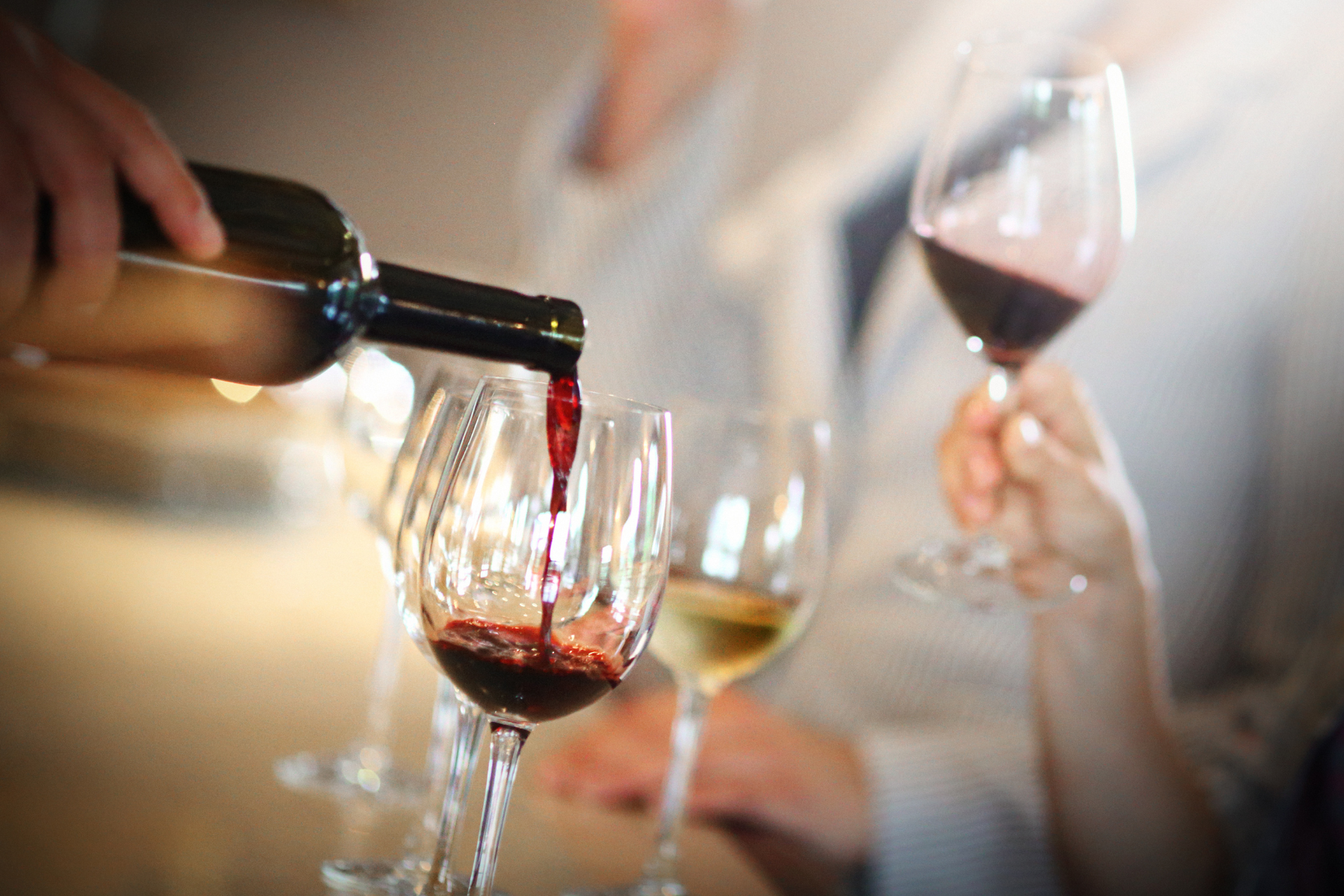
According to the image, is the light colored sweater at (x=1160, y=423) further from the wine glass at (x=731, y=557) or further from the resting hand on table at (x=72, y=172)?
the resting hand on table at (x=72, y=172)

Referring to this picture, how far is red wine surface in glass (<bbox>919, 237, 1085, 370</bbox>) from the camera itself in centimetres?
77

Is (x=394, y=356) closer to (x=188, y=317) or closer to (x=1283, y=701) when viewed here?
(x=188, y=317)

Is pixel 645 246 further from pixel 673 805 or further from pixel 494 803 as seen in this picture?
pixel 494 803

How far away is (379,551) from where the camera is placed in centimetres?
81

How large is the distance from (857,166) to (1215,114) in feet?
1.59

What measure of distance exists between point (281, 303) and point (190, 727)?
1.07 feet

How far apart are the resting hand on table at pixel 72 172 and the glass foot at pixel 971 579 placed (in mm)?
449

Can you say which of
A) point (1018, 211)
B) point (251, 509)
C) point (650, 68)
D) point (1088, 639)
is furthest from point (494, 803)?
point (650, 68)

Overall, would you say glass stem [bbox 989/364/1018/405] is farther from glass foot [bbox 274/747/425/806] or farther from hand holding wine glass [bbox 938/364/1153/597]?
glass foot [bbox 274/747/425/806]

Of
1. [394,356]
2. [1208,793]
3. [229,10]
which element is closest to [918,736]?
[1208,793]

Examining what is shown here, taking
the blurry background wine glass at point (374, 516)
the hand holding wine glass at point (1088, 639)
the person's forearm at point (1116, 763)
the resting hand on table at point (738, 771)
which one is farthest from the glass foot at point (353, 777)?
the person's forearm at point (1116, 763)

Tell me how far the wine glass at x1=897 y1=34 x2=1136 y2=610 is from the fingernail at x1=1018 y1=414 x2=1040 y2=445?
0.07 m

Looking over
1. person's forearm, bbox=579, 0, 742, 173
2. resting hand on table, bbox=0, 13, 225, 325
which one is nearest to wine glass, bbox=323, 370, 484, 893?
resting hand on table, bbox=0, 13, 225, 325

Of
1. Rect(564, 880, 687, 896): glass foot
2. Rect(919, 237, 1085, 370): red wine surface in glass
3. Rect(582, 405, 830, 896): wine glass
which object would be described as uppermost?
Rect(919, 237, 1085, 370): red wine surface in glass
